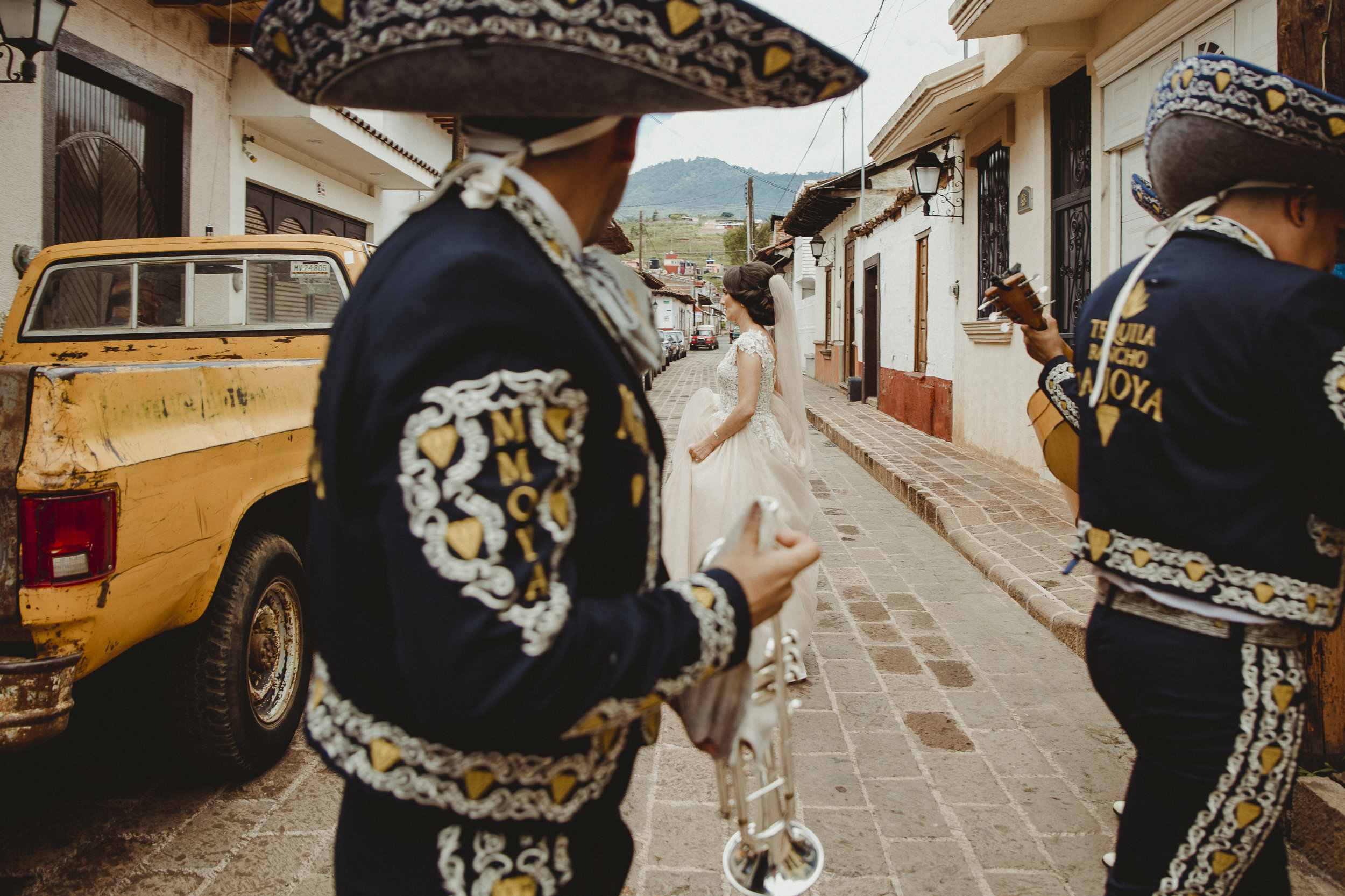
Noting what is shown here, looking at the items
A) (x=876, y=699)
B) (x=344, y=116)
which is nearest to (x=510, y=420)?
(x=876, y=699)

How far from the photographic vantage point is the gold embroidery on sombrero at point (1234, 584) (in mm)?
1522

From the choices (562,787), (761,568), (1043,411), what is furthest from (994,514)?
(562,787)

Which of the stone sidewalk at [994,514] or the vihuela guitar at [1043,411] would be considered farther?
the stone sidewalk at [994,514]

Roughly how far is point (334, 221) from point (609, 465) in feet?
43.8

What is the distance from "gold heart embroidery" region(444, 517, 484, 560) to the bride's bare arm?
3654mm

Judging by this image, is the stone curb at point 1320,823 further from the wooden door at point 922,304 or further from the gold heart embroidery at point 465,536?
the wooden door at point 922,304

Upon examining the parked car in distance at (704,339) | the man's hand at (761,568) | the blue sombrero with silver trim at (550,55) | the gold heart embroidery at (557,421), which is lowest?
the man's hand at (761,568)

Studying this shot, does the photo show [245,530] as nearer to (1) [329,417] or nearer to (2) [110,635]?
(2) [110,635]

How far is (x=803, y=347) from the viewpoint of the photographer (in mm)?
31656

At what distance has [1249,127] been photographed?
5.18 feet

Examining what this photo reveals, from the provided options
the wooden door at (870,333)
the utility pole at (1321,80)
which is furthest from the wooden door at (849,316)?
the utility pole at (1321,80)

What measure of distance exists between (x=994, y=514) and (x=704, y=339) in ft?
Answer: 178

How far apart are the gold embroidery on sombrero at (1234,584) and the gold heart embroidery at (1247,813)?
0.32 meters

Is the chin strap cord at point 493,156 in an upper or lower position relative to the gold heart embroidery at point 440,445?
upper
